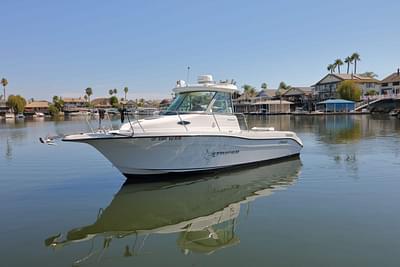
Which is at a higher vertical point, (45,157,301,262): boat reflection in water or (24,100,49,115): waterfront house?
(24,100,49,115): waterfront house

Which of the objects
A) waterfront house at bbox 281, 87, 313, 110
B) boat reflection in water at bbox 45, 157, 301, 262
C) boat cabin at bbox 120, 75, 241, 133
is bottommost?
boat reflection in water at bbox 45, 157, 301, 262

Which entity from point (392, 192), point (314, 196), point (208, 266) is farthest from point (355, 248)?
point (392, 192)

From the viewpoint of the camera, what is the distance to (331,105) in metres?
81.9

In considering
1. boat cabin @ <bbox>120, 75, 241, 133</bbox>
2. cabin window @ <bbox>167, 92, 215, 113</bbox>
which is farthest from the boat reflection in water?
cabin window @ <bbox>167, 92, 215, 113</bbox>

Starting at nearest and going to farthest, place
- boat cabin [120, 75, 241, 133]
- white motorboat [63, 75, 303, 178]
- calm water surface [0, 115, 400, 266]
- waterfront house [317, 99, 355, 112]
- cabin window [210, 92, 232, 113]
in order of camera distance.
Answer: calm water surface [0, 115, 400, 266] → white motorboat [63, 75, 303, 178] → boat cabin [120, 75, 241, 133] → cabin window [210, 92, 232, 113] → waterfront house [317, 99, 355, 112]

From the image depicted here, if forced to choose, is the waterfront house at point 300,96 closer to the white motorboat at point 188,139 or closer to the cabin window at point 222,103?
the cabin window at point 222,103

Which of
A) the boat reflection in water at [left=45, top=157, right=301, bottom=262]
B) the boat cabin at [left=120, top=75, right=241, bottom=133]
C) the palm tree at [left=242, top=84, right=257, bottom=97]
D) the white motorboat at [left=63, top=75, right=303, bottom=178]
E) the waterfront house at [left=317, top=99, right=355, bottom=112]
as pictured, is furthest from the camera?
the palm tree at [left=242, top=84, right=257, bottom=97]

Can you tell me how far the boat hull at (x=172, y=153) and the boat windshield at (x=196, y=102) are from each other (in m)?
1.45

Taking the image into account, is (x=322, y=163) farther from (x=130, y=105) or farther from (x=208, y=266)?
(x=208, y=266)

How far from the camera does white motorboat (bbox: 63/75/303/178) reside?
10617 mm

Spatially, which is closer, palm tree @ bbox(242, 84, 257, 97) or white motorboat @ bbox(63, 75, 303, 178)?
white motorboat @ bbox(63, 75, 303, 178)

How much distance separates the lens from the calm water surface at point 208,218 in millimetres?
6023

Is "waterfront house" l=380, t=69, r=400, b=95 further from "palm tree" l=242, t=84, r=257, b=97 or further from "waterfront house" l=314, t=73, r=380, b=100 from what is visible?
"palm tree" l=242, t=84, r=257, b=97

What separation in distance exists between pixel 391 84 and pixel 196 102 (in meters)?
103
